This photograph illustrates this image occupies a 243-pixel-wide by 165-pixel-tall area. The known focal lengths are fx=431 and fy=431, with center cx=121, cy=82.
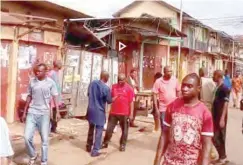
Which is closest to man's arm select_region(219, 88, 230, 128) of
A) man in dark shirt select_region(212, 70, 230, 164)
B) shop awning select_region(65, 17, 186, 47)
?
man in dark shirt select_region(212, 70, 230, 164)

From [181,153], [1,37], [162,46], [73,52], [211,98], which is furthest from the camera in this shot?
[162,46]

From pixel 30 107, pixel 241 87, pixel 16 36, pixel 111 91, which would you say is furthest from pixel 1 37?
pixel 241 87

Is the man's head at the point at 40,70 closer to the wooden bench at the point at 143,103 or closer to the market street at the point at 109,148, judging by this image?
the market street at the point at 109,148

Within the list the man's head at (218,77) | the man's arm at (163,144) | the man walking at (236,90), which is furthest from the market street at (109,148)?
the man walking at (236,90)

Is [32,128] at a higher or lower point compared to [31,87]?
lower

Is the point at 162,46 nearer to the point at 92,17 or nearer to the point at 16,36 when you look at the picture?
the point at 92,17

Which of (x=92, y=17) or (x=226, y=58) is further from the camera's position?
(x=226, y=58)

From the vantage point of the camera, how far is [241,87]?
2266 centimetres

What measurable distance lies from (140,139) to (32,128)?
4486mm

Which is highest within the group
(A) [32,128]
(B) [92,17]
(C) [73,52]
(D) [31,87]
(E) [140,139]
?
(B) [92,17]

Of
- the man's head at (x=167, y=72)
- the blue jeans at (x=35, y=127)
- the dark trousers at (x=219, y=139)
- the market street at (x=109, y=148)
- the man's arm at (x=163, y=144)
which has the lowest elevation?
the market street at (x=109, y=148)

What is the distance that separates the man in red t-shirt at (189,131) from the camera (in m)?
3.90

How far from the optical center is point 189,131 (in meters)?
3.91

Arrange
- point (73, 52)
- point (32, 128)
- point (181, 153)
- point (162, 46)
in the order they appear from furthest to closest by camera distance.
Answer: point (162, 46)
point (73, 52)
point (32, 128)
point (181, 153)
